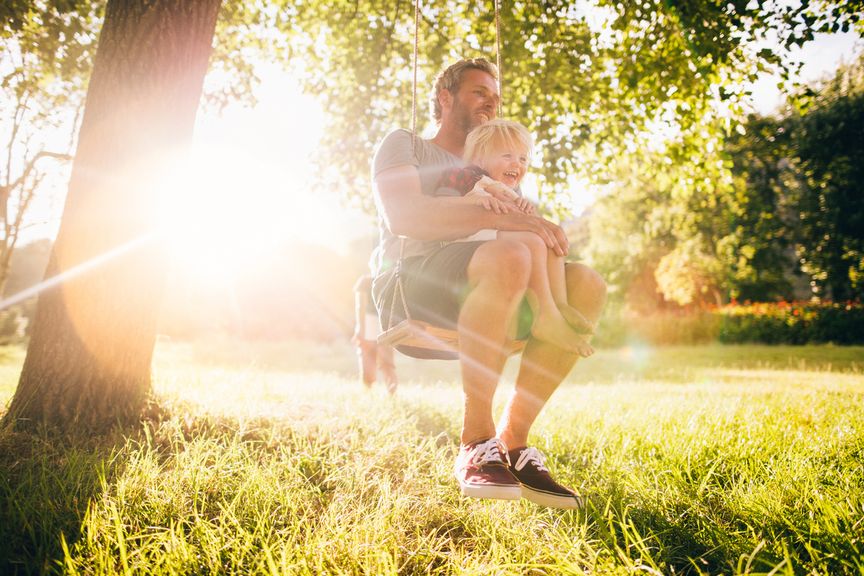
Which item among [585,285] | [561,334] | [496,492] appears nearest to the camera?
[496,492]

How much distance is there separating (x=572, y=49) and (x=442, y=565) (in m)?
5.21

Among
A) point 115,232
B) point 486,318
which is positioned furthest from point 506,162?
point 115,232

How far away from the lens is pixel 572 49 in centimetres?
524

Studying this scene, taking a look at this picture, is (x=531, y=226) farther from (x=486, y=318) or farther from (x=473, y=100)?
(x=473, y=100)

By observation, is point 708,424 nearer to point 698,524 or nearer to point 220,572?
point 698,524

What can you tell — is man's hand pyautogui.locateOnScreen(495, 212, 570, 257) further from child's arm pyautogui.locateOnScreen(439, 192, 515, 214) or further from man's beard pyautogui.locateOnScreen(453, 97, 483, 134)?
man's beard pyautogui.locateOnScreen(453, 97, 483, 134)

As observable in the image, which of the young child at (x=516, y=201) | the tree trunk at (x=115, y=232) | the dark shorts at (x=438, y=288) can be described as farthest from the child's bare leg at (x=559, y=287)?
the tree trunk at (x=115, y=232)

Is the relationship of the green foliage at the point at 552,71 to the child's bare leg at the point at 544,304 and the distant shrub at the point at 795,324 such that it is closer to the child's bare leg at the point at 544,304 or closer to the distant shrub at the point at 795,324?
the child's bare leg at the point at 544,304

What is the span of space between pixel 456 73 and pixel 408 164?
886mm

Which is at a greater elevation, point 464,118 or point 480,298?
point 464,118

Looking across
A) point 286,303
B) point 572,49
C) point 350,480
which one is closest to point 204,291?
point 286,303

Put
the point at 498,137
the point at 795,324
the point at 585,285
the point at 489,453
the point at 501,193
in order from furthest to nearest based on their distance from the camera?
1. the point at 795,324
2. the point at 498,137
3. the point at 501,193
4. the point at 585,285
5. the point at 489,453

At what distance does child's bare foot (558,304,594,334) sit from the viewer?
1994mm

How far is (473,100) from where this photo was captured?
107 inches
